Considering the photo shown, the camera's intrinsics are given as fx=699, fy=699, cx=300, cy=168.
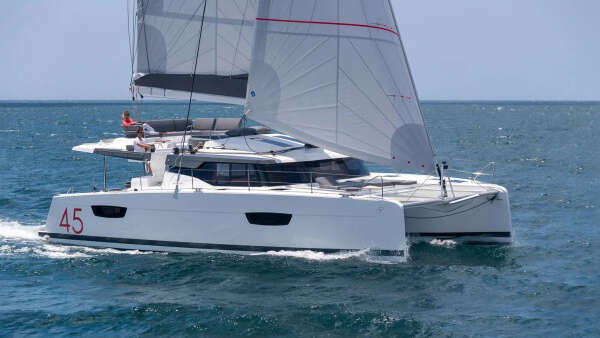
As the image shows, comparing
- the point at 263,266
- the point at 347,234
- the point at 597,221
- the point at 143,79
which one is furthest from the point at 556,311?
the point at 143,79

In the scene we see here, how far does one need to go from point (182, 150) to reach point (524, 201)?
11.8 metres

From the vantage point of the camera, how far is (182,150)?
583 inches

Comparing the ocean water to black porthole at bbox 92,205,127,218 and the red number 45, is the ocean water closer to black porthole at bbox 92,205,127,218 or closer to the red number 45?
the red number 45

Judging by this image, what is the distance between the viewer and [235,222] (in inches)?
550

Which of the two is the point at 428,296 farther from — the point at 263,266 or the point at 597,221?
the point at 597,221

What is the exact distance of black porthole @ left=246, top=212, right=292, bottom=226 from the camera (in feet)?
45.1

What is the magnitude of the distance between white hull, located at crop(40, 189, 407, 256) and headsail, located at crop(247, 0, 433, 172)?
134cm

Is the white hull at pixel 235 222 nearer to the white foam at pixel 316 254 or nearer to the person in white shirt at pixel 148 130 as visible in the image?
the white foam at pixel 316 254

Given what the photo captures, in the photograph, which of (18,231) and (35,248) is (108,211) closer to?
(35,248)

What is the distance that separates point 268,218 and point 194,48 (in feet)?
15.7

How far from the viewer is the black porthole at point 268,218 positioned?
13.8 meters

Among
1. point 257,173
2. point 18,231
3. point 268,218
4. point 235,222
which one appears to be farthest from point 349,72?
point 18,231

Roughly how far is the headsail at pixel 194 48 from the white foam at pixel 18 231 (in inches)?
171

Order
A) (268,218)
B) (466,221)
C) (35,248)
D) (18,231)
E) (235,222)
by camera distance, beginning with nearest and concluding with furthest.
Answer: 1. (268,218)
2. (235,222)
3. (466,221)
4. (35,248)
5. (18,231)
